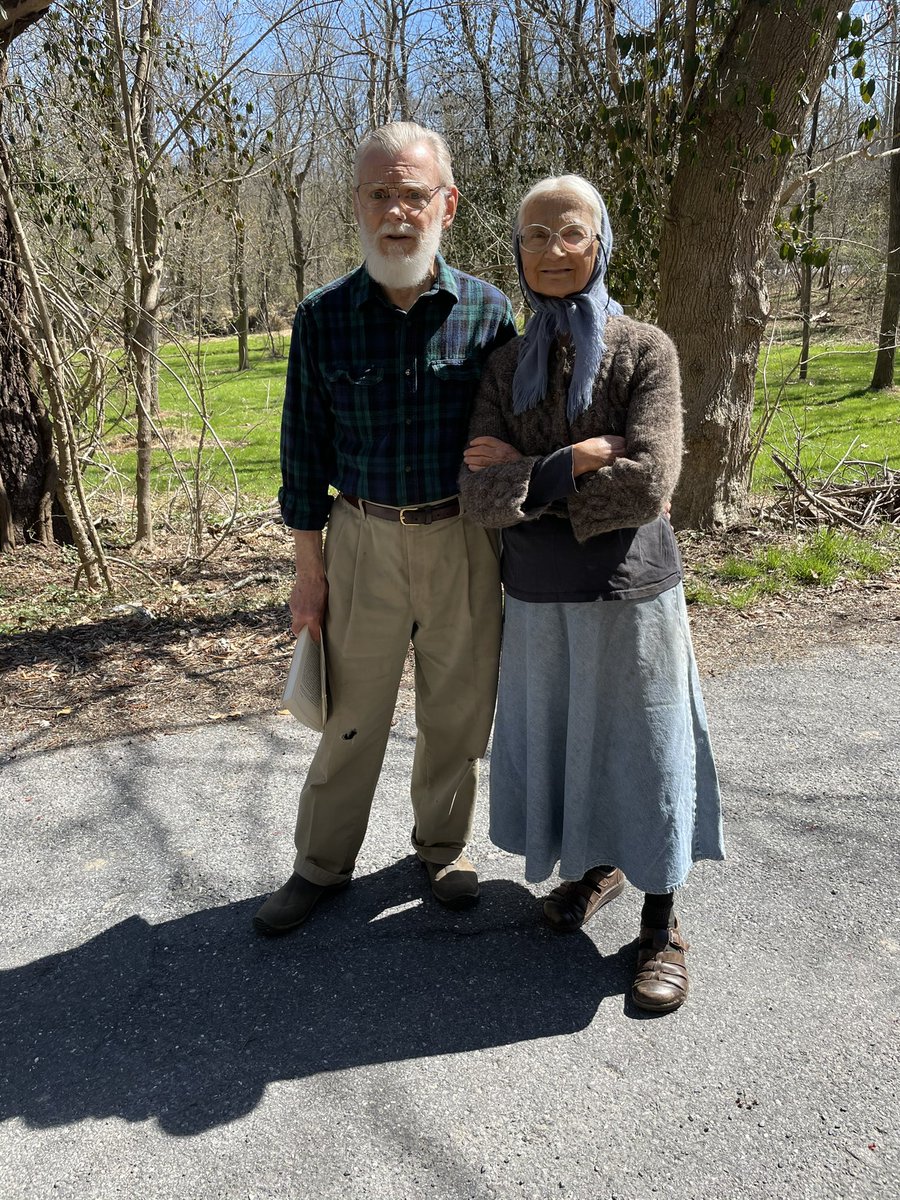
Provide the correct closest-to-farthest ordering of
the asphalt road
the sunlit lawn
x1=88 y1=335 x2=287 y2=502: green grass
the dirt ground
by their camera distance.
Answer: the asphalt road → the dirt ground → x1=88 y1=335 x2=287 y2=502: green grass → the sunlit lawn

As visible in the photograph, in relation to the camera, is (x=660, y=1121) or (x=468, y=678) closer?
(x=660, y=1121)

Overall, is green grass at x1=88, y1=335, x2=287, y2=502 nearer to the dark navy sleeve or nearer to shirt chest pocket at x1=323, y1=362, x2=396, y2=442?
shirt chest pocket at x1=323, y1=362, x2=396, y2=442

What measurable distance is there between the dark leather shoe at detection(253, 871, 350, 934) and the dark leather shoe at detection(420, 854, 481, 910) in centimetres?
33

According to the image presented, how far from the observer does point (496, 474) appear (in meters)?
2.24

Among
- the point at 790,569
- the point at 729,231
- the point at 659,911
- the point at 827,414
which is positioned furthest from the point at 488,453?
the point at 827,414

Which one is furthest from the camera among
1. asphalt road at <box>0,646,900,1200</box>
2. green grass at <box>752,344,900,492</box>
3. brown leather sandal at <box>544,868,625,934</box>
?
green grass at <box>752,344,900,492</box>

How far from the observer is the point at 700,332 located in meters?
5.69

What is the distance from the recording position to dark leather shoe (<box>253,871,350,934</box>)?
270 cm

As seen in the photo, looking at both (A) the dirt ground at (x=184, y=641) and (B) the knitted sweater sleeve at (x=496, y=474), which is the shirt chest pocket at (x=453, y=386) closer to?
(B) the knitted sweater sleeve at (x=496, y=474)

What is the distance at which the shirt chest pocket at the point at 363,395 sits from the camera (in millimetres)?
2445

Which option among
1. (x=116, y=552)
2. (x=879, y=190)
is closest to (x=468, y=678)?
(x=116, y=552)

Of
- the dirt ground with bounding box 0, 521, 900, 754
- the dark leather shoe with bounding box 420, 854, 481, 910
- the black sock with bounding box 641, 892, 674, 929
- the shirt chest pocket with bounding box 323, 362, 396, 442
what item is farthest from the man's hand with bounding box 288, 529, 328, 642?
the dirt ground with bounding box 0, 521, 900, 754

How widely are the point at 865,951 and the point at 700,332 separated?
4085 millimetres

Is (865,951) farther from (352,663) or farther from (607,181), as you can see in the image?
(607,181)
